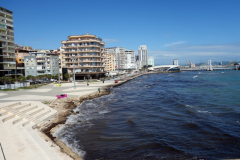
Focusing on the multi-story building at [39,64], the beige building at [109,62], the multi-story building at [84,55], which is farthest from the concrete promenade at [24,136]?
the beige building at [109,62]

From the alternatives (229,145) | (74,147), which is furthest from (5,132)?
(229,145)

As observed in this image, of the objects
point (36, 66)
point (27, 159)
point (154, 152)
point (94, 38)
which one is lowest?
point (154, 152)

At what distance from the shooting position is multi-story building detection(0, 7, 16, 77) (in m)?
60.5

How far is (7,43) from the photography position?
63719 millimetres

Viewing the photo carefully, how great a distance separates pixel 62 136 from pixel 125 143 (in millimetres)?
5539

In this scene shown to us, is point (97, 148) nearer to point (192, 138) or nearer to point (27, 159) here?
point (27, 159)

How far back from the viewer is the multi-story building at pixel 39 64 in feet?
246

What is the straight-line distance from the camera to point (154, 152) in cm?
1328

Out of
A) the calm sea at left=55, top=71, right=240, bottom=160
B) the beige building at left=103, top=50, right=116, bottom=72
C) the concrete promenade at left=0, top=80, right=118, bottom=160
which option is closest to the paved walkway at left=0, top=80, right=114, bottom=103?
the concrete promenade at left=0, top=80, right=118, bottom=160

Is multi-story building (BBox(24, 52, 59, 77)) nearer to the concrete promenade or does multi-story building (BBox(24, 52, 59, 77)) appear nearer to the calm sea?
the concrete promenade

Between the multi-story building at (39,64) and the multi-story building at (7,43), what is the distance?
8.99 meters

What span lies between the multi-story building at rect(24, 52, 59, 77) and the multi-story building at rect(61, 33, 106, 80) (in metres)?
7.39

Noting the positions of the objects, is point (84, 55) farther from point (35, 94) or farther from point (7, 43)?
point (35, 94)

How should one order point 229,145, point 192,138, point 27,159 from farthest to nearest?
point 192,138
point 229,145
point 27,159
